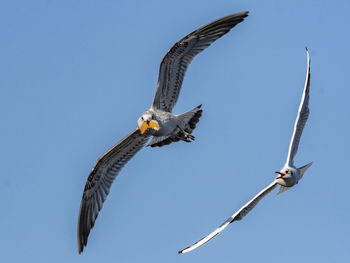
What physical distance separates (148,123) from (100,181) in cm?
329

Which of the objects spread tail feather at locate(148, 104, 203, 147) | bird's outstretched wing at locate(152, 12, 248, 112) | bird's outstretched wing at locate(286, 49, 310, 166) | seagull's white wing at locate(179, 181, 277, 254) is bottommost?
seagull's white wing at locate(179, 181, 277, 254)

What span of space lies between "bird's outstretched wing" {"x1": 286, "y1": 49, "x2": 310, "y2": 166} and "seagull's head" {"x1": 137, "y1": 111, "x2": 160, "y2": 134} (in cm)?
379

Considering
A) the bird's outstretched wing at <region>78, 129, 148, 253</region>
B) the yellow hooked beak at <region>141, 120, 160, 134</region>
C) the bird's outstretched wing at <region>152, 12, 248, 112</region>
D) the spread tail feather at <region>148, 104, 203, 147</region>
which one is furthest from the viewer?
the bird's outstretched wing at <region>78, 129, 148, 253</region>

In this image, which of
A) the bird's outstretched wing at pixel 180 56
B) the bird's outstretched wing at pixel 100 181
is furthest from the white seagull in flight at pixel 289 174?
the bird's outstretched wing at pixel 100 181

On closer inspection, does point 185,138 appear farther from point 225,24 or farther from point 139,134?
point 225,24

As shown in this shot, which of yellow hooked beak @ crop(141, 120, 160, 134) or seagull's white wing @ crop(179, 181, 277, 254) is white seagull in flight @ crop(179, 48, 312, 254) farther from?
yellow hooked beak @ crop(141, 120, 160, 134)

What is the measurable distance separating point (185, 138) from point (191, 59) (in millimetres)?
2384

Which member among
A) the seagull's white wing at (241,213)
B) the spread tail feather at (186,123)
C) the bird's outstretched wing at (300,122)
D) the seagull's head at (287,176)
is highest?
the spread tail feather at (186,123)

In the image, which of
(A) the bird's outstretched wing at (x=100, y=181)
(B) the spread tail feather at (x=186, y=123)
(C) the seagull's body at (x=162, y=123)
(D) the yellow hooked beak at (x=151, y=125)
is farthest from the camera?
(A) the bird's outstretched wing at (x=100, y=181)

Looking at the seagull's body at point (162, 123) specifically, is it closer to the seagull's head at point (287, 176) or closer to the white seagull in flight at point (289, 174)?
the white seagull in flight at point (289, 174)

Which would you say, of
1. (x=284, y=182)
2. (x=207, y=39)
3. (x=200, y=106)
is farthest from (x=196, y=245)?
(x=207, y=39)

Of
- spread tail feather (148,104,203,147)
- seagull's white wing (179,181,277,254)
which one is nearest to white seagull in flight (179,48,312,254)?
seagull's white wing (179,181,277,254)

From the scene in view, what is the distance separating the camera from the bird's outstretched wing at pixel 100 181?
18594 millimetres

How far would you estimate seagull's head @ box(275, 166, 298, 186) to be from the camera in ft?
54.9
